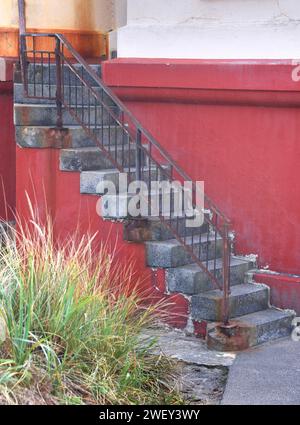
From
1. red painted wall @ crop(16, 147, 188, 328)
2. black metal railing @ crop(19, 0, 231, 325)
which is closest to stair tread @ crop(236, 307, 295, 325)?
black metal railing @ crop(19, 0, 231, 325)

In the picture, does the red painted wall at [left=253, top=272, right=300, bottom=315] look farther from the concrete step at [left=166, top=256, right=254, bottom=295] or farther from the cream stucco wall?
the cream stucco wall

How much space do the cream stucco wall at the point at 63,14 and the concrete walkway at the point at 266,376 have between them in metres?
4.36

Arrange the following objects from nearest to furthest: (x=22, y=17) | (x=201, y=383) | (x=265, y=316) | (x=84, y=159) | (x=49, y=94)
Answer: (x=201, y=383) → (x=265, y=316) → (x=84, y=159) → (x=49, y=94) → (x=22, y=17)

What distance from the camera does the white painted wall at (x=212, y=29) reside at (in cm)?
827

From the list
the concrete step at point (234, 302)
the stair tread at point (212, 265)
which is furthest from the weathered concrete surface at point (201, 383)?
the stair tread at point (212, 265)

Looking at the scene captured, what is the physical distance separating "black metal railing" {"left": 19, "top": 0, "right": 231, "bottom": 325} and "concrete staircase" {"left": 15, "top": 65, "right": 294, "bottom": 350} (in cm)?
5

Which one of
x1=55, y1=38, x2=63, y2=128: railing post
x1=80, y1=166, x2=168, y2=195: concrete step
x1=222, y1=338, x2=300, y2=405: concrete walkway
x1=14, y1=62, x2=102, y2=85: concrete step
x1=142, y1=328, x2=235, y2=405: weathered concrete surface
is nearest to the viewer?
x1=222, y1=338, x2=300, y2=405: concrete walkway

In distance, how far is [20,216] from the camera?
906 cm

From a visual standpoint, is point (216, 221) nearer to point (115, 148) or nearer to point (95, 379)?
point (115, 148)

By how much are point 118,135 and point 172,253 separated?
1.71 meters

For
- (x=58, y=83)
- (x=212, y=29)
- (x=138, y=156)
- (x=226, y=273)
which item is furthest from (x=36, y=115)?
(x=226, y=273)

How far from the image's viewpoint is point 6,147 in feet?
33.3

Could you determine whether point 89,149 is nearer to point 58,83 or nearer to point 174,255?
point 58,83

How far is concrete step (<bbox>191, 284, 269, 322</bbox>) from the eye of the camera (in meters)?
7.74
